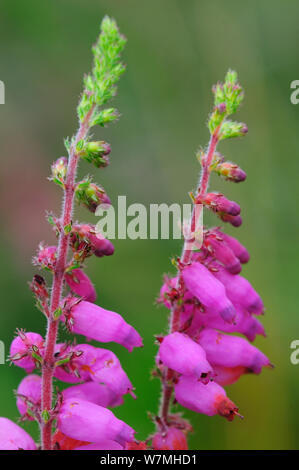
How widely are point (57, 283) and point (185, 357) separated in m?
0.59

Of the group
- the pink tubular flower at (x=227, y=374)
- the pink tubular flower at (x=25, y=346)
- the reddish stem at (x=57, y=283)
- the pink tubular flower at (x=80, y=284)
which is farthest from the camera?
the pink tubular flower at (x=227, y=374)

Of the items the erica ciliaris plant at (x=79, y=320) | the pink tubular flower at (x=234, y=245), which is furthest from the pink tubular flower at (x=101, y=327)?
the pink tubular flower at (x=234, y=245)

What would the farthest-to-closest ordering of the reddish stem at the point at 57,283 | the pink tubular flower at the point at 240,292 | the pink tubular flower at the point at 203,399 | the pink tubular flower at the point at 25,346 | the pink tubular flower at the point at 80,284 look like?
the pink tubular flower at the point at 240,292 → the pink tubular flower at the point at 203,399 → the pink tubular flower at the point at 80,284 → the pink tubular flower at the point at 25,346 → the reddish stem at the point at 57,283

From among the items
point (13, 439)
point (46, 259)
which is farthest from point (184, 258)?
point (13, 439)

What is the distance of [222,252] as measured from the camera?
3264 mm

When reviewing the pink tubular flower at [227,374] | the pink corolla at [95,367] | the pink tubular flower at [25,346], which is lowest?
the pink tubular flower at [227,374]

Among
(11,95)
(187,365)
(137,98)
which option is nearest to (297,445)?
(187,365)

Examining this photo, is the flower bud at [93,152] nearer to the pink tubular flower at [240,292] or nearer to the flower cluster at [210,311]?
the flower cluster at [210,311]

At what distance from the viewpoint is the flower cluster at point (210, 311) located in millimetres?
3078

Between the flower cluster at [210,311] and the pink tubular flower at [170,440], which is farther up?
the flower cluster at [210,311]

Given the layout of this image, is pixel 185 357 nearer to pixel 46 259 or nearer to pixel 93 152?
pixel 46 259

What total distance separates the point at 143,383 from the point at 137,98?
347cm

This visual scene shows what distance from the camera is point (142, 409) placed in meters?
5.98

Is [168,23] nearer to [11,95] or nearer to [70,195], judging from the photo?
[11,95]
